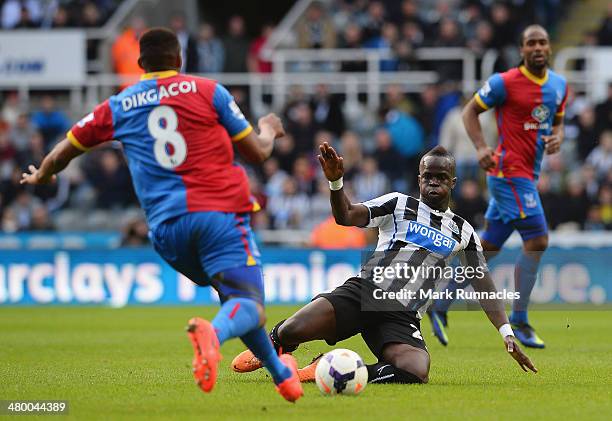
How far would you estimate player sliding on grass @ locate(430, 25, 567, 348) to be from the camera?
1184 centimetres

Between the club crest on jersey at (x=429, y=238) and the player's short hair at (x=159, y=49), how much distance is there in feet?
8.25

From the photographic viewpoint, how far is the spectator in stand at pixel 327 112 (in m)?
22.1

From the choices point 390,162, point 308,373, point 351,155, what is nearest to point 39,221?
point 351,155

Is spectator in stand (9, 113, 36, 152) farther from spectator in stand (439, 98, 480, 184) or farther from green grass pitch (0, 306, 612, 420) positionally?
green grass pitch (0, 306, 612, 420)

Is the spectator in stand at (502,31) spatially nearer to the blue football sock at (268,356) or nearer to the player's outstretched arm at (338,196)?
the player's outstretched arm at (338,196)

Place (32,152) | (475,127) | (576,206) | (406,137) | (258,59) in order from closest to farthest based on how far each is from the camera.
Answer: (475,127) < (576,206) < (406,137) < (32,152) < (258,59)

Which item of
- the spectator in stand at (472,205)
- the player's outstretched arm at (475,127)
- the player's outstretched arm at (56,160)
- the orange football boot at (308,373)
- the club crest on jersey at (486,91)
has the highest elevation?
the club crest on jersey at (486,91)

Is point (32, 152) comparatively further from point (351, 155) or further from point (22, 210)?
point (351, 155)

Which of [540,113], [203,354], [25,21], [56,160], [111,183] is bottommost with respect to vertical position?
[111,183]

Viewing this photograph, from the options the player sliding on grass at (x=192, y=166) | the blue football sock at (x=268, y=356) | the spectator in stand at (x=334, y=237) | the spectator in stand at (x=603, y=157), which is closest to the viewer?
the player sliding on grass at (x=192, y=166)

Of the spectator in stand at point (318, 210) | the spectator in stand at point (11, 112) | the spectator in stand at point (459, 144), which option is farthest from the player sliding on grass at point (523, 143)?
the spectator in stand at point (11, 112)

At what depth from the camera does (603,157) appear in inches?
805

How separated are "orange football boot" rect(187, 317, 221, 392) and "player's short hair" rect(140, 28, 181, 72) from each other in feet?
5.32

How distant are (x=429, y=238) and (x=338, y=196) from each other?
1296mm
